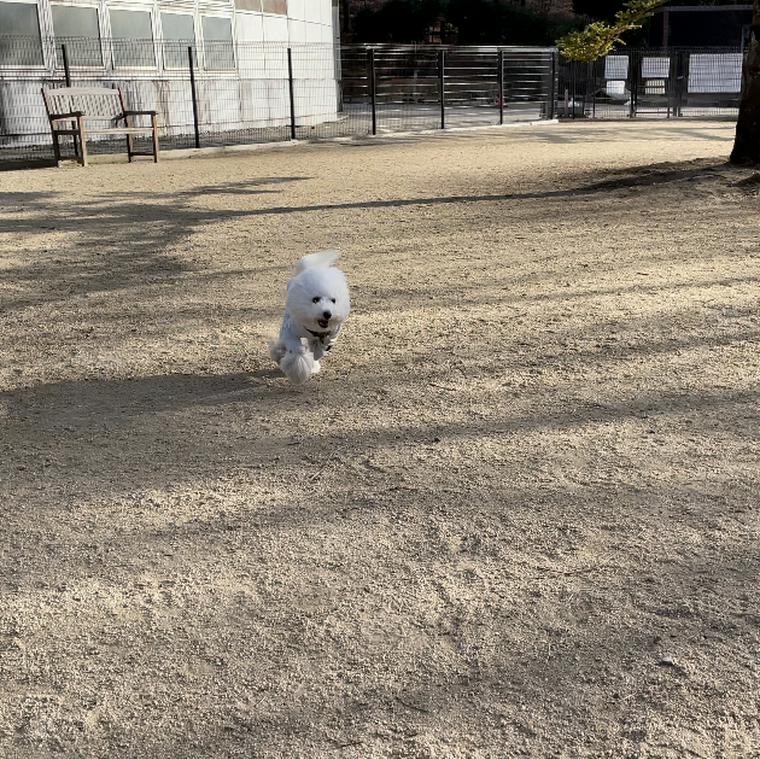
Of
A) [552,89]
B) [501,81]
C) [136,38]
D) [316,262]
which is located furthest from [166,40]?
[316,262]

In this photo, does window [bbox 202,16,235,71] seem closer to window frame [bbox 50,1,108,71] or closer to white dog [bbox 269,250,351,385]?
window frame [bbox 50,1,108,71]

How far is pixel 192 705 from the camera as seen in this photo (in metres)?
1.95

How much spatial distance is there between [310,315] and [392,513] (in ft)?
3.49

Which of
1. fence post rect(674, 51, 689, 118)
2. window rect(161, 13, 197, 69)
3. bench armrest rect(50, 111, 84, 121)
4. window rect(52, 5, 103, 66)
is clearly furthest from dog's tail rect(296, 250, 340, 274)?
fence post rect(674, 51, 689, 118)

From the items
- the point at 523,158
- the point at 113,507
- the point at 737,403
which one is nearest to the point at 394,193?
the point at 523,158

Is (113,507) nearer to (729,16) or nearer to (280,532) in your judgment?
(280,532)

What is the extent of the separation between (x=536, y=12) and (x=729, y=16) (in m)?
16.9

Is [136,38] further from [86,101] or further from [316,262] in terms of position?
[316,262]

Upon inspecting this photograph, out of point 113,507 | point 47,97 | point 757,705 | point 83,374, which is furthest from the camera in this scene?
point 47,97

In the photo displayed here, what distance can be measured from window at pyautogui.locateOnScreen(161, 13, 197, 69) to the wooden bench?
107 inches

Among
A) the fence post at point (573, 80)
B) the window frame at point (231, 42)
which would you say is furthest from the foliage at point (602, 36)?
the fence post at point (573, 80)

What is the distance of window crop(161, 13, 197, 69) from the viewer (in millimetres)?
17516

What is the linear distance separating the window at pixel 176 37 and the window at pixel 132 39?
41 cm

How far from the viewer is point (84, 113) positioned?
1380cm
